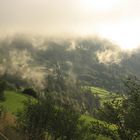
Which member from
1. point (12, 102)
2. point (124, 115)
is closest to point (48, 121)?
point (124, 115)

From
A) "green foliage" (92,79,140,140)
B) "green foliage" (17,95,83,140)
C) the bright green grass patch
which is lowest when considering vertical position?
the bright green grass patch

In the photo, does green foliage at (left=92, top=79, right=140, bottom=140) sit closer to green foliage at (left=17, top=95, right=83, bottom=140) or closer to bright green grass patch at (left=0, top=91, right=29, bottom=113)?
green foliage at (left=17, top=95, right=83, bottom=140)

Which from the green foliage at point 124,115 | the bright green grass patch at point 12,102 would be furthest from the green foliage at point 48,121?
the bright green grass patch at point 12,102

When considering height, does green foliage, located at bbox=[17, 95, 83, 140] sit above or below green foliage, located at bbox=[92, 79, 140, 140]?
below

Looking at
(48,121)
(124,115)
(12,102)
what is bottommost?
(12,102)

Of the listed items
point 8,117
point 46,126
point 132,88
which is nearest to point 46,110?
point 46,126

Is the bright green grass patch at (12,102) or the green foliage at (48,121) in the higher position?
the green foliage at (48,121)

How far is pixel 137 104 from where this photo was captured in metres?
33.9

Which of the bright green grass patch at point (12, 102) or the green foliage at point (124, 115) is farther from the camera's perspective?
the bright green grass patch at point (12, 102)

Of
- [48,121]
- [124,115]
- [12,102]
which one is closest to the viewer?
[124,115]

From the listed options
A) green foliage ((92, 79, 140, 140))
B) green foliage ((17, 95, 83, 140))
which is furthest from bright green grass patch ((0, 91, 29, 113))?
green foliage ((92, 79, 140, 140))

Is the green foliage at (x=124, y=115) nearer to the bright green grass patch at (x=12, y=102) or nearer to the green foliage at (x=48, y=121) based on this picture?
the green foliage at (x=48, y=121)

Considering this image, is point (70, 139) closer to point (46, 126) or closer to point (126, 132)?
point (46, 126)

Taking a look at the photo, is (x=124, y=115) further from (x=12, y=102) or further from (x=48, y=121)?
(x=12, y=102)
